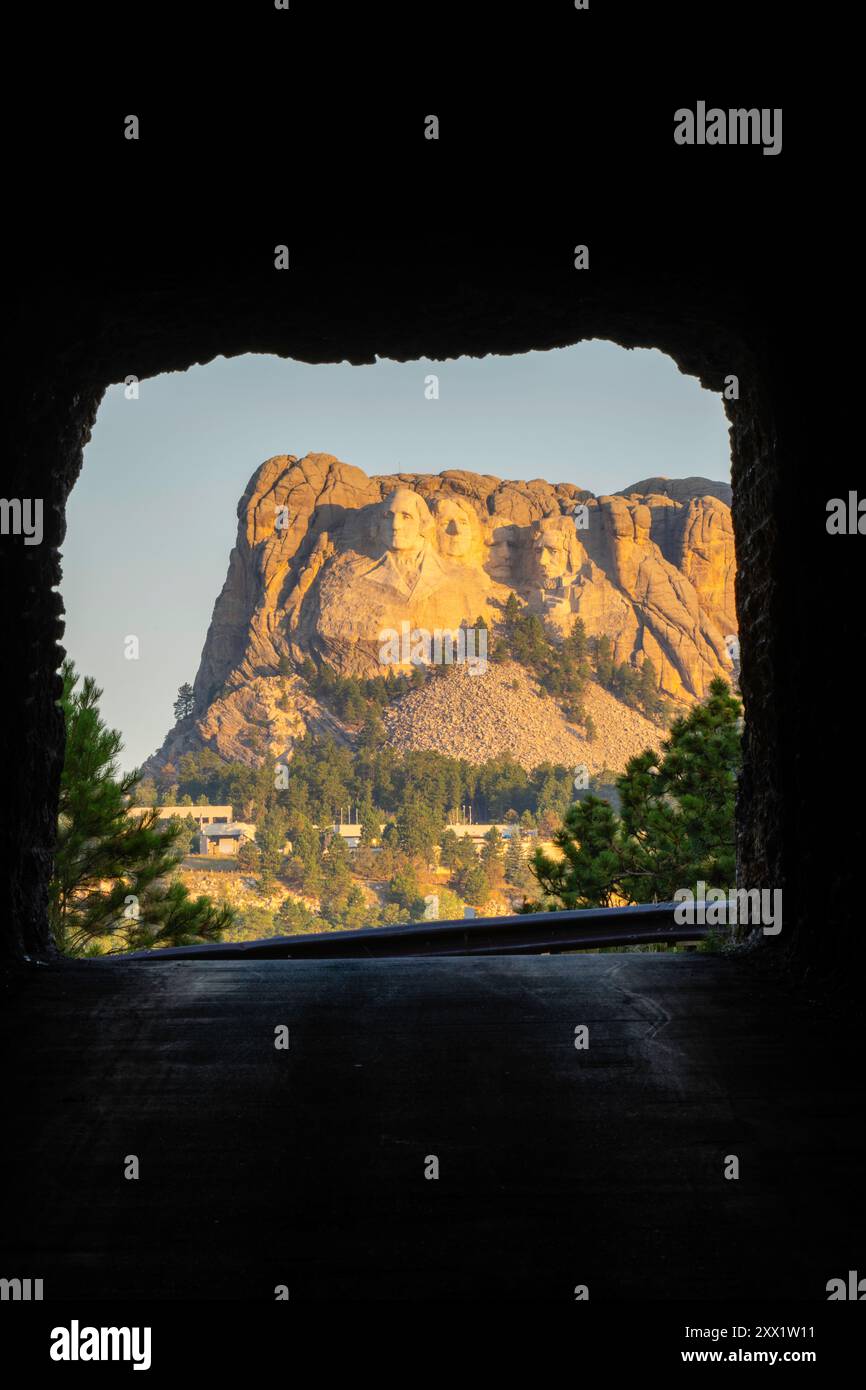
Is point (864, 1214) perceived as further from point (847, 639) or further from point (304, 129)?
point (304, 129)

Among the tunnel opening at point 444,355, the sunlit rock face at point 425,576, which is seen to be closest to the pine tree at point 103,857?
the tunnel opening at point 444,355

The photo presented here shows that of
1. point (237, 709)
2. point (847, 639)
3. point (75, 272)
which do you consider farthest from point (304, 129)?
point (237, 709)

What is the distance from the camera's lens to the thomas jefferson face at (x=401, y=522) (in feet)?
389

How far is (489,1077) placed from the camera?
12.2 feet

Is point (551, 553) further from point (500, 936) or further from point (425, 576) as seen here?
point (500, 936)

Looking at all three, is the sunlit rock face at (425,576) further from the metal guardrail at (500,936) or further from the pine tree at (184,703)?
the metal guardrail at (500,936)

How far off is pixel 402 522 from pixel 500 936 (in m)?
113

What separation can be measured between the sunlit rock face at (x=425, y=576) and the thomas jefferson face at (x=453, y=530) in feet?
0.51

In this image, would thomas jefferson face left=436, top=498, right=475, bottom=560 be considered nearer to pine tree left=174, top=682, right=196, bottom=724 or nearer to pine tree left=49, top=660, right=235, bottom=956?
pine tree left=174, top=682, right=196, bottom=724

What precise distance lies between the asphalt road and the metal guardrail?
2.86 m

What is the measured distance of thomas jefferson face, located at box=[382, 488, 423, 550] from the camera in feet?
389

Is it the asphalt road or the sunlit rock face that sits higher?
the sunlit rock face

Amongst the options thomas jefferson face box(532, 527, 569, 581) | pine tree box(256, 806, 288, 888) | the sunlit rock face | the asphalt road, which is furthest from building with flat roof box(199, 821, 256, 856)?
the asphalt road

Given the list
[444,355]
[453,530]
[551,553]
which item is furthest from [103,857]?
[453,530]
